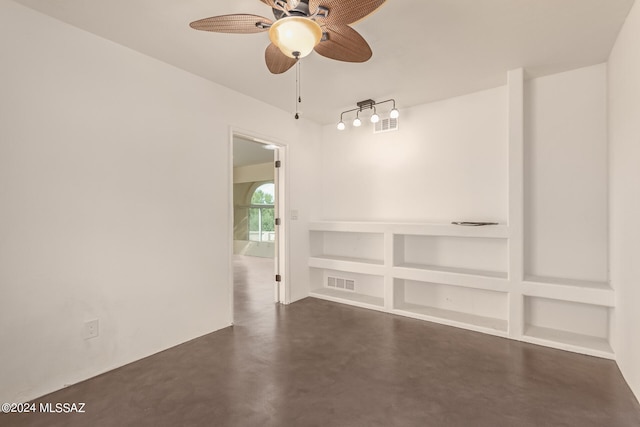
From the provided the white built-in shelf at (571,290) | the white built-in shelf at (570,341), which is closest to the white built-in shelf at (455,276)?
the white built-in shelf at (571,290)

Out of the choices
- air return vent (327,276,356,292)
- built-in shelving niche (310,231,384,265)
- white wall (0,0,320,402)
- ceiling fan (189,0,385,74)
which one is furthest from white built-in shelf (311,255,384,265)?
ceiling fan (189,0,385,74)

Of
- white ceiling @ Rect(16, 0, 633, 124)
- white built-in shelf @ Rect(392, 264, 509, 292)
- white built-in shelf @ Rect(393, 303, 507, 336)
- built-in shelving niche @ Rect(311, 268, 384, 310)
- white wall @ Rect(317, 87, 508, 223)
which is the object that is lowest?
white built-in shelf @ Rect(393, 303, 507, 336)

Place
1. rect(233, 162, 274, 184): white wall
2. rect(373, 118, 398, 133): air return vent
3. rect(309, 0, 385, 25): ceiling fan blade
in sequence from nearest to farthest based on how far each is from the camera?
rect(309, 0, 385, 25): ceiling fan blade
rect(373, 118, 398, 133): air return vent
rect(233, 162, 274, 184): white wall

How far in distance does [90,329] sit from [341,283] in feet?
10.2

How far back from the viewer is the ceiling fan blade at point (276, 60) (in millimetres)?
1944

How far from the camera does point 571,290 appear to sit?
269cm

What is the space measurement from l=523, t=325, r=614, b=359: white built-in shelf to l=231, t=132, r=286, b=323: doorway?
2.88m

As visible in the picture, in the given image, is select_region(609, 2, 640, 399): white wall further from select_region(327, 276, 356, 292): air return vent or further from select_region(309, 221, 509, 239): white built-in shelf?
select_region(327, 276, 356, 292): air return vent

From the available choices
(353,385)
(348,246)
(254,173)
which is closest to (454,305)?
(348,246)

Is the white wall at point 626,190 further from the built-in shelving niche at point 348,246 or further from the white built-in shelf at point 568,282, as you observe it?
the built-in shelving niche at point 348,246

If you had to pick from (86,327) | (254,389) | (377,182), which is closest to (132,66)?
(86,327)

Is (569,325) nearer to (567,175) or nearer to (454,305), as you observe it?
(454,305)

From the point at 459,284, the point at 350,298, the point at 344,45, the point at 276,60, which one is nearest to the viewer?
the point at 344,45

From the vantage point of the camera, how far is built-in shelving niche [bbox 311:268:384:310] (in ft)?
13.6
